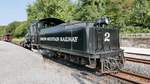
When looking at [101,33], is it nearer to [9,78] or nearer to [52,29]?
[9,78]

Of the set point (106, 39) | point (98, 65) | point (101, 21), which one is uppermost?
point (101, 21)

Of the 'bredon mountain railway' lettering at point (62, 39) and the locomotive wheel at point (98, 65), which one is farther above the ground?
the 'bredon mountain railway' lettering at point (62, 39)

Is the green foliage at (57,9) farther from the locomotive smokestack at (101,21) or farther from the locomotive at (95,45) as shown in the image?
the locomotive smokestack at (101,21)

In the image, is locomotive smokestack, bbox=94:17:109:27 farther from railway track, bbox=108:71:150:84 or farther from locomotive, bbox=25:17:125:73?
railway track, bbox=108:71:150:84

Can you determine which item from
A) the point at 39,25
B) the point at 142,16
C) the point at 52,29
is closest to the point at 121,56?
the point at 52,29

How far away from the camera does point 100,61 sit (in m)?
13.0

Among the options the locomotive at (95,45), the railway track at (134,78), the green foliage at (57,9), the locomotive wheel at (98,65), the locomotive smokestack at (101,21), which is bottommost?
the railway track at (134,78)

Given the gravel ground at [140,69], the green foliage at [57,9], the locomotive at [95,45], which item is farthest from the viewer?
the green foliage at [57,9]

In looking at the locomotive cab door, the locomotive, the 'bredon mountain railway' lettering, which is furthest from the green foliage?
the locomotive cab door

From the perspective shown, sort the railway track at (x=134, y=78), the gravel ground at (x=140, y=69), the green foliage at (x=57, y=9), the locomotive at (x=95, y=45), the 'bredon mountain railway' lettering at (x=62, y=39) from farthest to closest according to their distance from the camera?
the green foliage at (x=57, y=9)
the 'bredon mountain railway' lettering at (x=62, y=39)
the gravel ground at (x=140, y=69)
the locomotive at (x=95, y=45)
the railway track at (x=134, y=78)

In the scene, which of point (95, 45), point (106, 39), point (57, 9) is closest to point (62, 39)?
point (106, 39)

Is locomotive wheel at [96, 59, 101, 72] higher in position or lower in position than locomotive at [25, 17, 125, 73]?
lower

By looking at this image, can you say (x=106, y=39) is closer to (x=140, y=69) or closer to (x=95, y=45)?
(x=95, y=45)

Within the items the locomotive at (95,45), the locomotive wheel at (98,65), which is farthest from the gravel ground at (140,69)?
the locomotive wheel at (98,65)
